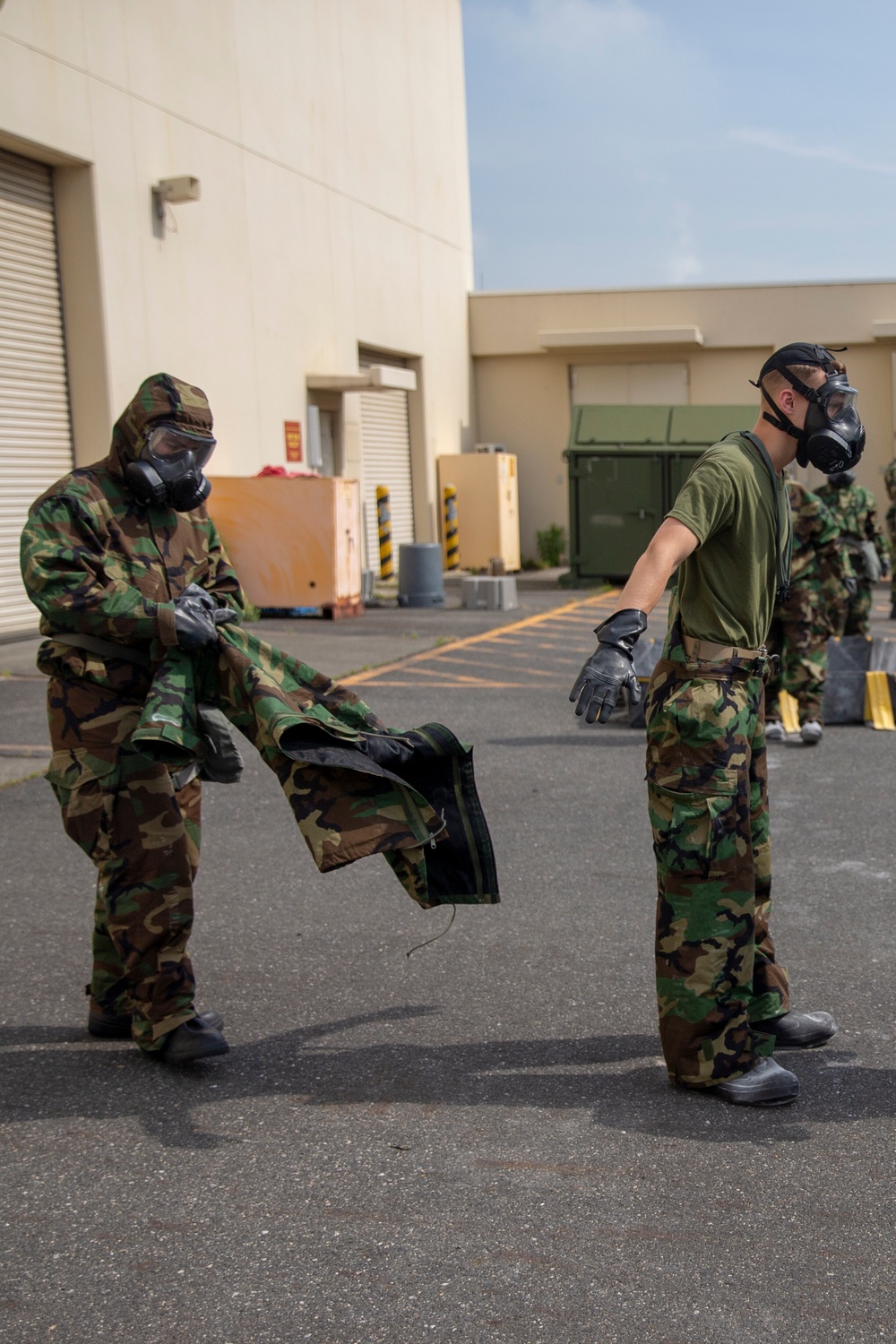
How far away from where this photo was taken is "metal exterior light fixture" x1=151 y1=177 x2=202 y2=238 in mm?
14586

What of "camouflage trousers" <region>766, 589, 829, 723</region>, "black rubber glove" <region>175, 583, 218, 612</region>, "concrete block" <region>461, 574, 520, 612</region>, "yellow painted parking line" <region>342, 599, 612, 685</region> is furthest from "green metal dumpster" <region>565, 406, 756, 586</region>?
"black rubber glove" <region>175, 583, 218, 612</region>

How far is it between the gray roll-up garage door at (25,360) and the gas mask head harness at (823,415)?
1099cm

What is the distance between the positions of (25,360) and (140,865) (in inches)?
435

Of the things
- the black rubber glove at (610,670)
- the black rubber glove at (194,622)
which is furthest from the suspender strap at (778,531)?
the black rubber glove at (194,622)

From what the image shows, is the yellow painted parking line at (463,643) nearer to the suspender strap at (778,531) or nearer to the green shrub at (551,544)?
the green shrub at (551,544)

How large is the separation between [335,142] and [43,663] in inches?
698

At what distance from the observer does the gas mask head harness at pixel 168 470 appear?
152 inches

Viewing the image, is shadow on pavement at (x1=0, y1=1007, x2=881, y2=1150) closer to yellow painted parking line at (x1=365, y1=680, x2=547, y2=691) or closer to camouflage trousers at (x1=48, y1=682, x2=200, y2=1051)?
camouflage trousers at (x1=48, y1=682, x2=200, y2=1051)

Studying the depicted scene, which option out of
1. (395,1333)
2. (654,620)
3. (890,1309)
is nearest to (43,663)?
(395,1333)

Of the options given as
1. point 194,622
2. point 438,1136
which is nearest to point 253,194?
point 194,622

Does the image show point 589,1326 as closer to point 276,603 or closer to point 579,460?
point 276,603

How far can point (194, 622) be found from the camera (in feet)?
12.0

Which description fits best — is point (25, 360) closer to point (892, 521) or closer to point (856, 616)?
point (856, 616)

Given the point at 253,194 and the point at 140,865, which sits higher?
the point at 253,194
